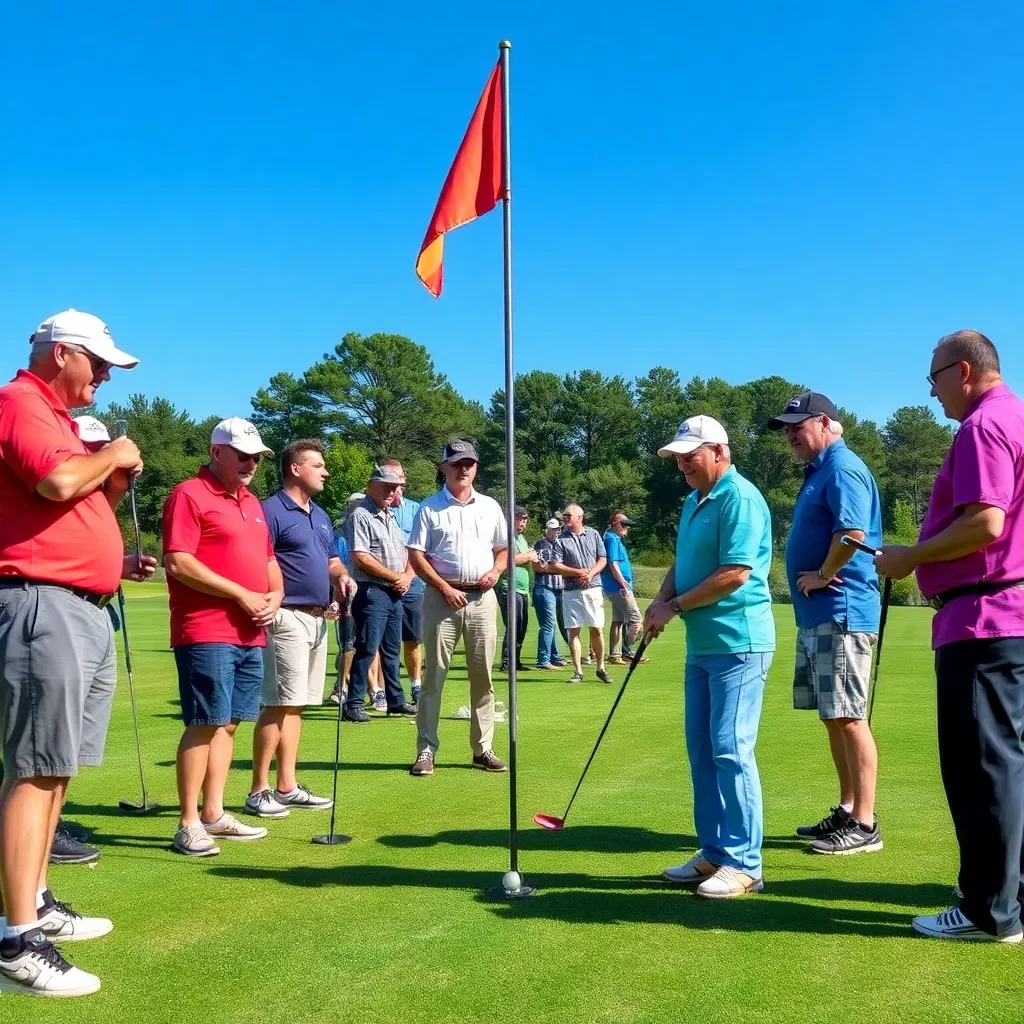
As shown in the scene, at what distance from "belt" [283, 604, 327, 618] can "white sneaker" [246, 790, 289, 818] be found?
44.1 inches

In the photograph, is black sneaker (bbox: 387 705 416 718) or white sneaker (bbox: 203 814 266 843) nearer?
white sneaker (bbox: 203 814 266 843)

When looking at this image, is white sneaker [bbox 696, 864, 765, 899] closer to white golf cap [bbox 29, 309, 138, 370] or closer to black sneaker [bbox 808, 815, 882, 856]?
black sneaker [bbox 808, 815, 882, 856]

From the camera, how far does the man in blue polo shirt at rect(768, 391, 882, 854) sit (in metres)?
5.36

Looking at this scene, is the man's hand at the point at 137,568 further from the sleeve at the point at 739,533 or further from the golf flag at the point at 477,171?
the sleeve at the point at 739,533

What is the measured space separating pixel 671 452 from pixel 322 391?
82755 mm

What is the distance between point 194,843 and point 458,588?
9.33 ft

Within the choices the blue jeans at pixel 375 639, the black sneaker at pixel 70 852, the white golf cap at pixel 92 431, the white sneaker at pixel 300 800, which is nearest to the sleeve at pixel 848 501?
the white sneaker at pixel 300 800

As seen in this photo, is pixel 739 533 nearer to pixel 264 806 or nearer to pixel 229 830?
pixel 229 830

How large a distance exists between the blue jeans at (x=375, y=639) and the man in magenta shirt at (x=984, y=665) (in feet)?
21.9

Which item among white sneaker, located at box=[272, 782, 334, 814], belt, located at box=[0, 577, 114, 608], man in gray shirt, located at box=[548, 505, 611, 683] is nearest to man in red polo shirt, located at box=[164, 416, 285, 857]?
white sneaker, located at box=[272, 782, 334, 814]

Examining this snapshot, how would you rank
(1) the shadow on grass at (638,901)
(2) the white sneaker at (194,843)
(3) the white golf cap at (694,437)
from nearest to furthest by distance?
(1) the shadow on grass at (638,901) < (3) the white golf cap at (694,437) < (2) the white sneaker at (194,843)

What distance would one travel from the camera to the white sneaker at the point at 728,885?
182 inches

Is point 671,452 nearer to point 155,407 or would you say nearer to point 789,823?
point 789,823

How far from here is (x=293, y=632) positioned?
6551 millimetres
